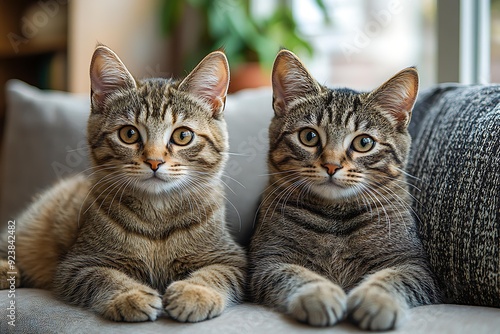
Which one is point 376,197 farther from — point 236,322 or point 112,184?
point 112,184

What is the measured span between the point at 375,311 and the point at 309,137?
46 centimetres

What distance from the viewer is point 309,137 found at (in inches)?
53.2

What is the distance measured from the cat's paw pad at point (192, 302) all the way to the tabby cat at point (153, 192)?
3 centimetres

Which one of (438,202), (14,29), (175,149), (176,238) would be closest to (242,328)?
(176,238)

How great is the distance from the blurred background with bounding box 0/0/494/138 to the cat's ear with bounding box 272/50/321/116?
43.5 inches

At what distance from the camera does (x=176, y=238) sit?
1380 mm

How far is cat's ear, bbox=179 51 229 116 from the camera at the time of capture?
1386mm

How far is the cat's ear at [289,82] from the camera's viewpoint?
1411 mm

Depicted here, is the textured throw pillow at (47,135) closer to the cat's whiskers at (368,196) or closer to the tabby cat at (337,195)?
the tabby cat at (337,195)

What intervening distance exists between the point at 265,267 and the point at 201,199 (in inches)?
9.7

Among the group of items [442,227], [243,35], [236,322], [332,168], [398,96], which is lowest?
[236,322]

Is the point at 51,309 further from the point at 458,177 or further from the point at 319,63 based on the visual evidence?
the point at 319,63

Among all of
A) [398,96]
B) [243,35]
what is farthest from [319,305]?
[243,35]

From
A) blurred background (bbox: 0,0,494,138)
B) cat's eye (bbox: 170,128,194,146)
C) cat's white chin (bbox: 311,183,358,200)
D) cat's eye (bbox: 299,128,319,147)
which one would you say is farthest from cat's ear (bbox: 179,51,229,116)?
blurred background (bbox: 0,0,494,138)
